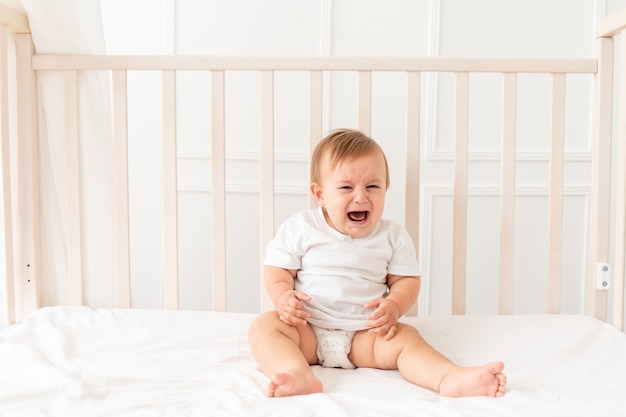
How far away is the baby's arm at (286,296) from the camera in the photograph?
3.66ft

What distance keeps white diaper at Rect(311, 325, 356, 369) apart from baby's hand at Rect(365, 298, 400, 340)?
0.17 ft

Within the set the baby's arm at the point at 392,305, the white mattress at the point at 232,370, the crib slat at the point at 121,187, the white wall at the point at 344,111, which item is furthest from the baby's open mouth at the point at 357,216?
the white wall at the point at 344,111

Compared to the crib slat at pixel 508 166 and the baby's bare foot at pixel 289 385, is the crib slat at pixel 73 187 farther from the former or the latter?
the crib slat at pixel 508 166

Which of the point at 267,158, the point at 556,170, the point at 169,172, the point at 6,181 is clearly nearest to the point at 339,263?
the point at 267,158

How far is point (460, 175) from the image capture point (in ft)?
4.57

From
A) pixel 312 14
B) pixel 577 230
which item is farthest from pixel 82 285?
pixel 577 230

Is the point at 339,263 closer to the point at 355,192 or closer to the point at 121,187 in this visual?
the point at 355,192

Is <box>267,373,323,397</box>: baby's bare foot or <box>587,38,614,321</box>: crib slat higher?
<box>587,38,614,321</box>: crib slat

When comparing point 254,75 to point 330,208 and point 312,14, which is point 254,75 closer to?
point 312,14

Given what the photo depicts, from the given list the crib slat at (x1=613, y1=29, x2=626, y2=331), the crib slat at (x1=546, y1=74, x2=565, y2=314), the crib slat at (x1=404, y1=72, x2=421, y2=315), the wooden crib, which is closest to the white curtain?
the wooden crib

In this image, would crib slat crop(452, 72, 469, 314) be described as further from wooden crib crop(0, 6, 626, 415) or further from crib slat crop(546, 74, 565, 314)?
crib slat crop(546, 74, 565, 314)

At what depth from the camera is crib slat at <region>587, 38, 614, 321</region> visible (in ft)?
4.56

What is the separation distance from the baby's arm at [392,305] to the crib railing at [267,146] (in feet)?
0.58

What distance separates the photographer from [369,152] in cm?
120
